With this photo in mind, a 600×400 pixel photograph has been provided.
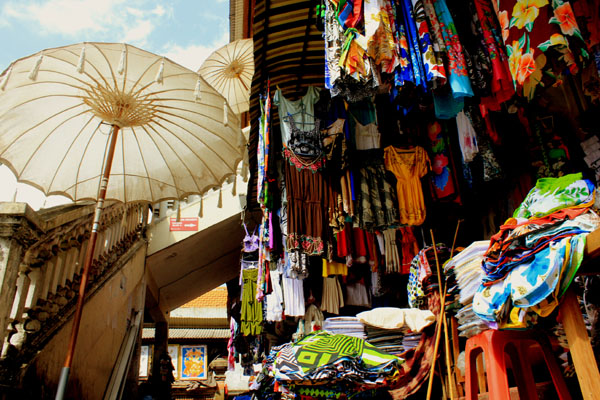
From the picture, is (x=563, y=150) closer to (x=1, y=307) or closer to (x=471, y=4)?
(x=471, y=4)

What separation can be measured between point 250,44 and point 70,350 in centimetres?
824

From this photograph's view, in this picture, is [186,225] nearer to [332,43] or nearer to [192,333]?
[332,43]

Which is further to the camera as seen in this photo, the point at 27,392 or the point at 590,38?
the point at 27,392

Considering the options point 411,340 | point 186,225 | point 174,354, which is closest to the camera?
point 411,340

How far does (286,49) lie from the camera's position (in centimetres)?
542

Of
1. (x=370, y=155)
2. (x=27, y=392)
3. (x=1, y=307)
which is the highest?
(x=370, y=155)

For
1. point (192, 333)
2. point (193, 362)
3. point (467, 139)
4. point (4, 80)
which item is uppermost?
point (4, 80)

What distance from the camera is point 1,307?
143 inches

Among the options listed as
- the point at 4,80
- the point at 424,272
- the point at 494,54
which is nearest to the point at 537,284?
the point at 424,272

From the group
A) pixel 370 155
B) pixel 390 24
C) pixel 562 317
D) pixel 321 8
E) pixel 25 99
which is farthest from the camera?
pixel 370 155

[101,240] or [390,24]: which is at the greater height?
[390,24]

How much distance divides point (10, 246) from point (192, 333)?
52.4 ft

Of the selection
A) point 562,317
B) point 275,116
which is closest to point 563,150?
point 562,317

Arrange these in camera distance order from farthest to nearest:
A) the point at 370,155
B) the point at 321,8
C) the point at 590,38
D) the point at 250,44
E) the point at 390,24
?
1. the point at 250,44
2. the point at 370,155
3. the point at 321,8
4. the point at 390,24
5. the point at 590,38
